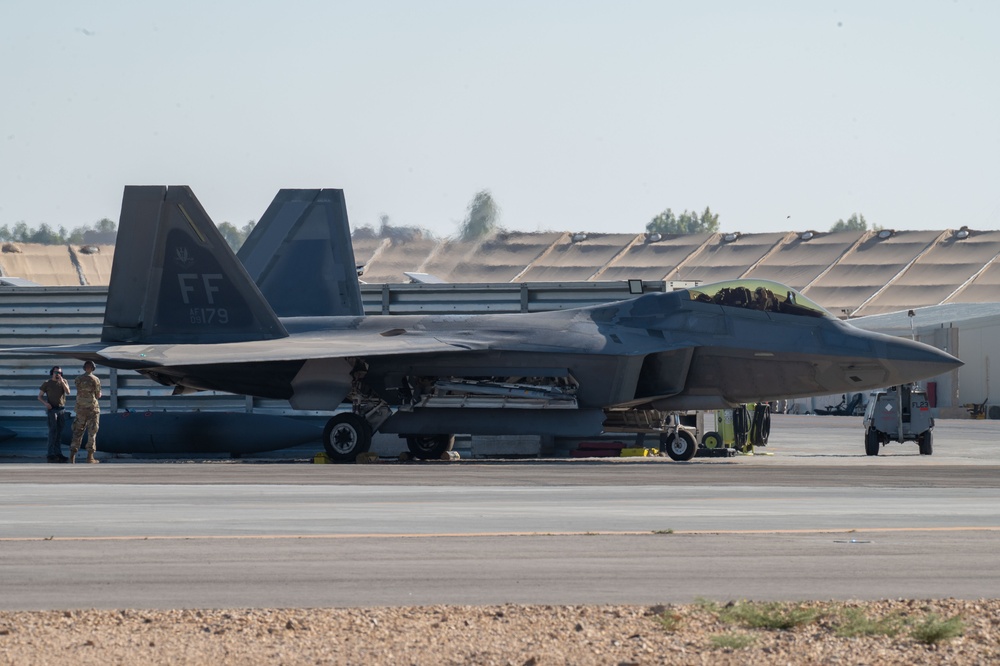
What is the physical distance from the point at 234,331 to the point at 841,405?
136ft

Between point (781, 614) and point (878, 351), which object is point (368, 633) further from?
point (878, 351)

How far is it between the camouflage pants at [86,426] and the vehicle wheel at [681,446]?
10150mm

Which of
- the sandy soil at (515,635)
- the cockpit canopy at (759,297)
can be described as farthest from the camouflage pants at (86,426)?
the sandy soil at (515,635)

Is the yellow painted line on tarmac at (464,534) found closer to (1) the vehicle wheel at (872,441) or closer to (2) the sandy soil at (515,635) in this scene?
(2) the sandy soil at (515,635)

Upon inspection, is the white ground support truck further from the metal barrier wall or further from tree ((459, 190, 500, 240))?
tree ((459, 190, 500, 240))

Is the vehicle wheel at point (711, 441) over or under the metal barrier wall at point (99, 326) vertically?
under

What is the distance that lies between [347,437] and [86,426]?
489 cm

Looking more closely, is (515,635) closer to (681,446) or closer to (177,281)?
(681,446)

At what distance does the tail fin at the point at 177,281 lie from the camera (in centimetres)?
2200

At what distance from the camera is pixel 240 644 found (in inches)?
230

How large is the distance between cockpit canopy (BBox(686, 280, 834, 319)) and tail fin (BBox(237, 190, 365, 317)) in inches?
286

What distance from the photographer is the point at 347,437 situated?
69.9 ft

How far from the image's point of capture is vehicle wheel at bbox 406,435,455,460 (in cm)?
2250

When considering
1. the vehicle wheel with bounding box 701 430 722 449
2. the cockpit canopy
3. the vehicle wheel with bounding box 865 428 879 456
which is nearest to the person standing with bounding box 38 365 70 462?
the cockpit canopy
